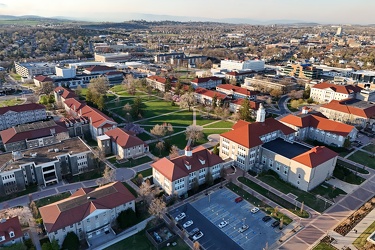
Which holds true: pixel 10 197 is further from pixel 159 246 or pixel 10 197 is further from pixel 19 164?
pixel 159 246

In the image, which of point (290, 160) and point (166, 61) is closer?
point (290, 160)

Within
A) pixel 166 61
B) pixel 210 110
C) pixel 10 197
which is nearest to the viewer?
pixel 10 197

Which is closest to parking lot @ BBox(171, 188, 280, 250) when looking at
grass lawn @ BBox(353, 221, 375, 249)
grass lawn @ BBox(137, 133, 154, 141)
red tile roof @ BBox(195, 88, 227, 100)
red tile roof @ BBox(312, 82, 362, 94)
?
grass lawn @ BBox(353, 221, 375, 249)

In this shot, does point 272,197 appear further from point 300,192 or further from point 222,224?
point 222,224

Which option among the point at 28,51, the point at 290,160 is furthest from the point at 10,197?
the point at 28,51

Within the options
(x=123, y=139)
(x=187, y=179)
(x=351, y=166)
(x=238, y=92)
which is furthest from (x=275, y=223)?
(x=238, y=92)
